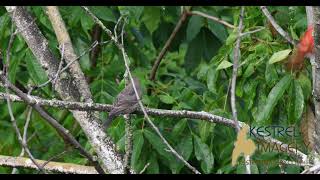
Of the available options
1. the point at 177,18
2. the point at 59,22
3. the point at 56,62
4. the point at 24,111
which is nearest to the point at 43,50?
Result: the point at 56,62

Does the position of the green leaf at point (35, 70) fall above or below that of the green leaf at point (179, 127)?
above

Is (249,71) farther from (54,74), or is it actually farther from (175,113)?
(54,74)

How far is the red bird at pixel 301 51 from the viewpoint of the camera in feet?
9.50

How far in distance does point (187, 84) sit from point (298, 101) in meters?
1.38

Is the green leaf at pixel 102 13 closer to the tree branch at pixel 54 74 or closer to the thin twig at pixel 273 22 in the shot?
the tree branch at pixel 54 74

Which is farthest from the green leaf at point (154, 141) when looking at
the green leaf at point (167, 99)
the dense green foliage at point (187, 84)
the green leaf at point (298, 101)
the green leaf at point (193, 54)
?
the green leaf at point (193, 54)

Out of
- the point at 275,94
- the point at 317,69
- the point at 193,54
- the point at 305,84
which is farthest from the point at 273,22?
the point at 193,54

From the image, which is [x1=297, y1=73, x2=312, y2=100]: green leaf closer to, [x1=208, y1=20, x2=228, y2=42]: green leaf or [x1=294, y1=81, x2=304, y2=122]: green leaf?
[x1=294, y1=81, x2=304, y2=122]: green leaf

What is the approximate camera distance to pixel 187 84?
174 inches

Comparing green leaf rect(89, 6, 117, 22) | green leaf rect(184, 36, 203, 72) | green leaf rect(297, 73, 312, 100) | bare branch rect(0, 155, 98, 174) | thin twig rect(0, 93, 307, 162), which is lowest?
bare branch rect(0, 155, 98, 174)

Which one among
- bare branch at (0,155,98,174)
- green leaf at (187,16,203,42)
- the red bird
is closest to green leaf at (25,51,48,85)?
bare branch at (0,155,98,174)

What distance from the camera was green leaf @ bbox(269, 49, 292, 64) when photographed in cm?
297

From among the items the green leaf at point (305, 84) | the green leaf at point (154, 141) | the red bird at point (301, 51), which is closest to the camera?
the red bird at point (301, 51)

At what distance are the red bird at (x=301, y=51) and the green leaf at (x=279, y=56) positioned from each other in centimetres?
5
